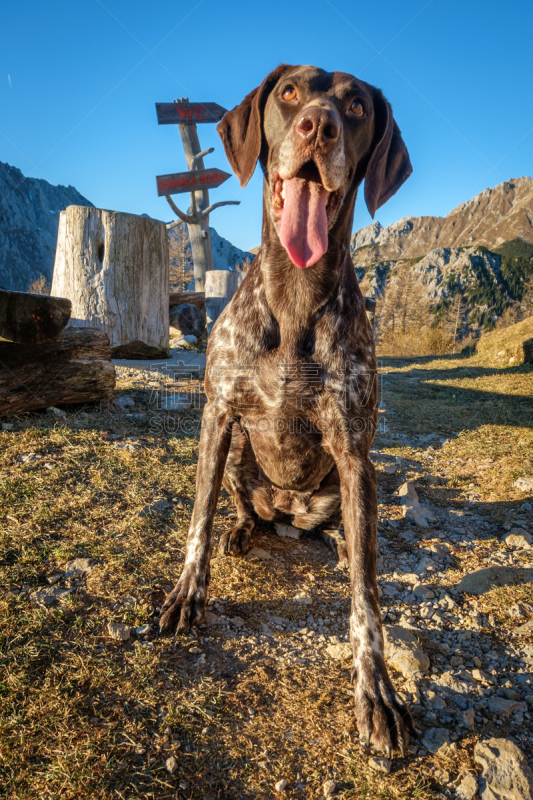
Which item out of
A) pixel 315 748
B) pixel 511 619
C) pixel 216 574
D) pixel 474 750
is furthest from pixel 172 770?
pixel 511 619

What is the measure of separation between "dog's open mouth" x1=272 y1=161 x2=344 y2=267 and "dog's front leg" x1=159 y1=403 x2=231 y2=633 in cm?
80

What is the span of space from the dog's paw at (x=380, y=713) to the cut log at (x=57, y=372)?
3.03 metres

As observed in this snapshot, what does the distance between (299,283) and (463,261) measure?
127 m

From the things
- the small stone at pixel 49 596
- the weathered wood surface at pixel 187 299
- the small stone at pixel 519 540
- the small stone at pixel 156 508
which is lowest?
the small stone at pixel 519 540

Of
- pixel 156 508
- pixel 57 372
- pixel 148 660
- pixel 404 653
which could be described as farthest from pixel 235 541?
pixel 57 372

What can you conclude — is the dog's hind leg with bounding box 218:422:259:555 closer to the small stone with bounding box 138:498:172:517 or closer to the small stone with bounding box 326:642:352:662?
the small stone with bounding box 138:498:172:517

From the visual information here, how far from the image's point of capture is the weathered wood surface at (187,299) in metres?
9.48

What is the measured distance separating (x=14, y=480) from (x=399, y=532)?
2294 millimetres

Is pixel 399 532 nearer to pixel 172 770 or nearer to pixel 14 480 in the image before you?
pixel 172 770

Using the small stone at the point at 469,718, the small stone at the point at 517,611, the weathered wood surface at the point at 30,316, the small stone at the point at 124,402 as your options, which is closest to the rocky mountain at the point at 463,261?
the small stone at the point at 124,402

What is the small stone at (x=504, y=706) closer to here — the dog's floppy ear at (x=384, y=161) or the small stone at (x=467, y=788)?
the small stone at (x=467, y=788)

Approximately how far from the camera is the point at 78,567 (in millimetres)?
2018

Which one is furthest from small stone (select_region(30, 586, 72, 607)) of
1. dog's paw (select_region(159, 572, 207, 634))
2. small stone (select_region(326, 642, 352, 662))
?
small stone (select_region(326, 642, 352, 662))

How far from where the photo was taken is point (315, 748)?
1333 millimetres
